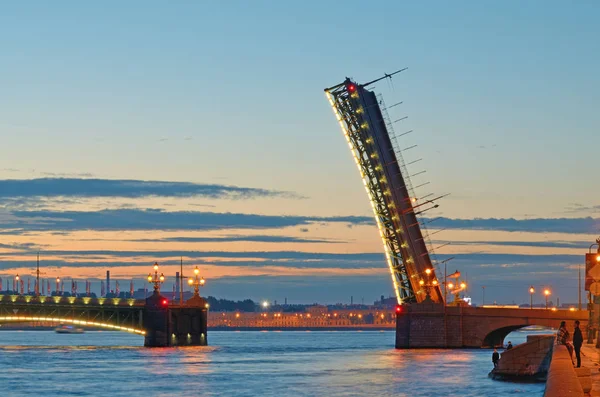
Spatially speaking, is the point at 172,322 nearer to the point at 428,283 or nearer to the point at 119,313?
the point at 119,313

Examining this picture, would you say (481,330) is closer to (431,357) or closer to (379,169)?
(431,357)

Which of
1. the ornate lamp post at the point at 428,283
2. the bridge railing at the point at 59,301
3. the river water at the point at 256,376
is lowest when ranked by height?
the river water at the point at 256,376

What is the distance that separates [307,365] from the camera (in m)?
68.9

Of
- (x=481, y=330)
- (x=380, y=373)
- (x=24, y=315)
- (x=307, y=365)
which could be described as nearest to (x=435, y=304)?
(x=481, y=330)

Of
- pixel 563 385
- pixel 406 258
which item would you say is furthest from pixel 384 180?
pixel 563 385

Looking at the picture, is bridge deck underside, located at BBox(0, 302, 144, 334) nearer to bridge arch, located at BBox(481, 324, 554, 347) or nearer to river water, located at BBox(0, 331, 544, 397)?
river water, located at BBox(0, 331, 544, 397)

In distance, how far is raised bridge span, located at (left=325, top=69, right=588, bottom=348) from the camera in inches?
2579

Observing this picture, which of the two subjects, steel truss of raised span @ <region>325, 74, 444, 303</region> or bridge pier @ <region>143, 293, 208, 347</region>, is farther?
bridge pier @ <region>143, 293, 208, 347</region>

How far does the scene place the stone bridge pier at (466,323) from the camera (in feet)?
250

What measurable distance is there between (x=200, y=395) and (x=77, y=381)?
1043cm

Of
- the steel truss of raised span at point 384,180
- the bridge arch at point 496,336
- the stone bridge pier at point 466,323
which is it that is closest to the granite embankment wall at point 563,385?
the steel truss of raised span at point 384,180

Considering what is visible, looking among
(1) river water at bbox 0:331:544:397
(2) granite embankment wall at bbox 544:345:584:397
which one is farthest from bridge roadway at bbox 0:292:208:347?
(2) granite embankment wall at bbox 544:345:584:397

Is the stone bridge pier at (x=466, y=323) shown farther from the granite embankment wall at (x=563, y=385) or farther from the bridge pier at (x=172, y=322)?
the granite embankment wall at (x=563, y=385)

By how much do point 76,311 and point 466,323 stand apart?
97.4ft
